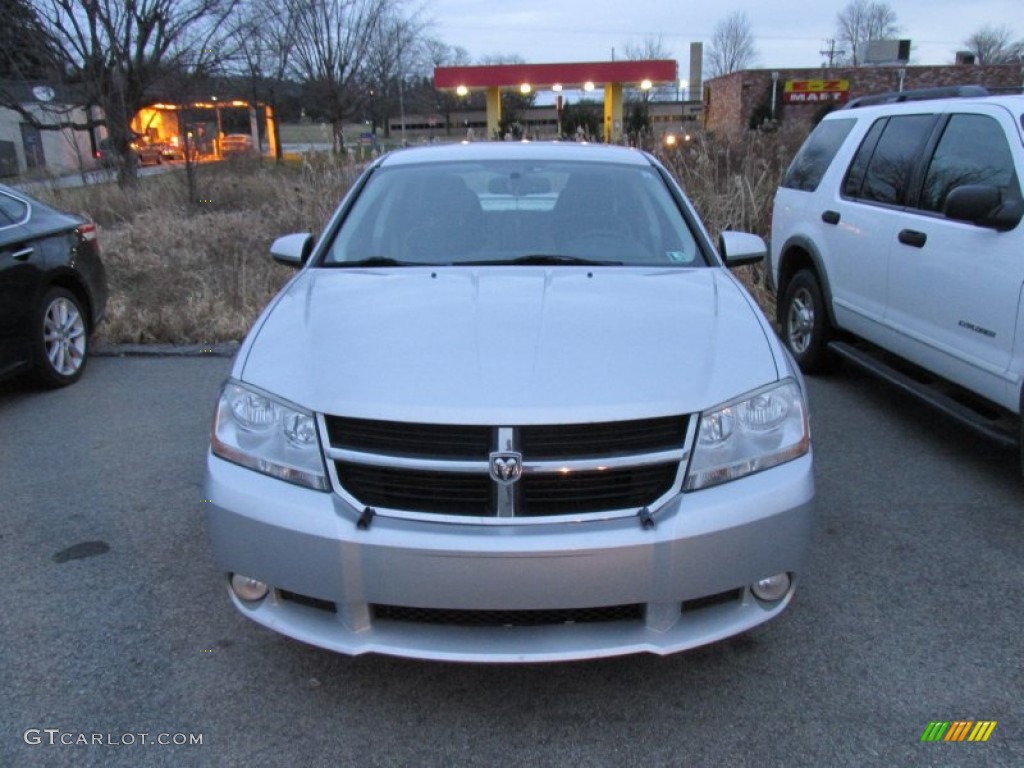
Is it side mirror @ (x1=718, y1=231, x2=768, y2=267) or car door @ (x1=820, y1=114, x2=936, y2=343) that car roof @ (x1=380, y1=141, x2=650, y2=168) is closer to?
side mirror @ (x1=718, y1=231, x2=768, y2=267)

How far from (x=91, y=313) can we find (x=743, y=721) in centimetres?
574

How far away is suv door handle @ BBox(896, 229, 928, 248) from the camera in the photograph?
443 cm

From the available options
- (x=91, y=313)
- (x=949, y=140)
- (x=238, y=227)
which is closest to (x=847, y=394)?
(x=949, y=140)

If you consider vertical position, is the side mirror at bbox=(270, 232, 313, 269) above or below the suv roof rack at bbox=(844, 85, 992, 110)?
below

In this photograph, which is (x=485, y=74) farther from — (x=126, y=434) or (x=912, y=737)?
(x=912, y=737)

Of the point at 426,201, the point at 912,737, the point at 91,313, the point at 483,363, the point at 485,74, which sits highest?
the point at 485,74

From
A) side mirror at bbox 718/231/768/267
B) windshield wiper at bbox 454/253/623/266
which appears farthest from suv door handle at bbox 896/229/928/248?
windshield wiper at bbox 454/253/623/266

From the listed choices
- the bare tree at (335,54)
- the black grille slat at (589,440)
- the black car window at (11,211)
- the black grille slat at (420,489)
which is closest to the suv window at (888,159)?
the black grille slat at (589,440)

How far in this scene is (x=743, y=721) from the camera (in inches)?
97.3

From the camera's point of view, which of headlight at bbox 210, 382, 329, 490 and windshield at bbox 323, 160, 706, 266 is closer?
headlight at bbox 210, 382, 329, 490

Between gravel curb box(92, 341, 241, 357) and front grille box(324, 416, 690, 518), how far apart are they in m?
4.95

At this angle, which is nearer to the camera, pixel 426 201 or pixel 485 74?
pixel 426 201

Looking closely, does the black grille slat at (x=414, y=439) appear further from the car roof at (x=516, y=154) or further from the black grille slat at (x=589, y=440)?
the car roof at (x=516, y=154)

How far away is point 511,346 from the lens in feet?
8.34
